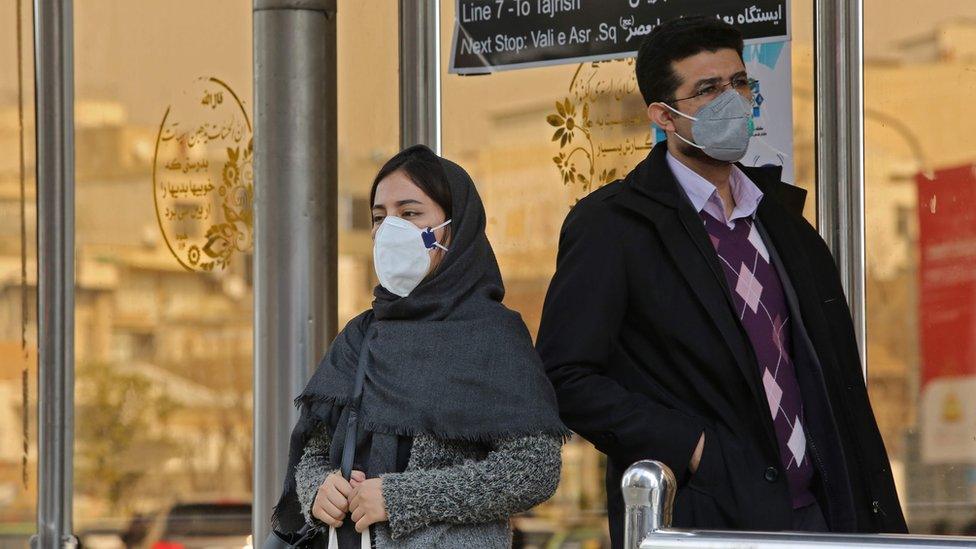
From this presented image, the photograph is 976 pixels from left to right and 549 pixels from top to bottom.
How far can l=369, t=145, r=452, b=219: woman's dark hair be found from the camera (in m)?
3.33

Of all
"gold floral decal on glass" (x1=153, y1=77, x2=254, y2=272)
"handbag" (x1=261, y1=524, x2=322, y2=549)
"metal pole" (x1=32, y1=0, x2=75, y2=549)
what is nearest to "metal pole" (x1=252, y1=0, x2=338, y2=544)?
"gold floral decal on glass" (x1=153, y1=77, x2=254, y2=272)

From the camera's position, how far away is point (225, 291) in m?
6.51

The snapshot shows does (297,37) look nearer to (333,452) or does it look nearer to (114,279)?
(114,279)

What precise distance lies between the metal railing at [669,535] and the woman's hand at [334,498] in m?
1.02

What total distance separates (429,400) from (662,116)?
2.62 ft

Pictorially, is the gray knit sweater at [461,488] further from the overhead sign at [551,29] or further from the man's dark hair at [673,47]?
the overhead sign at [551,29]

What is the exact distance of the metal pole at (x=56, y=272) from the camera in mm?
6859

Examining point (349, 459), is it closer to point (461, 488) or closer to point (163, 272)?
point (461, 488)

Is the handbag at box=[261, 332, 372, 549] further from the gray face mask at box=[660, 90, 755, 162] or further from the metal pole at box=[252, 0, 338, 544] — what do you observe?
the metal pole at box=[252, 0, 338, 544]

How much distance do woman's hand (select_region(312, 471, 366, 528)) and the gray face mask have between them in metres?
0.98

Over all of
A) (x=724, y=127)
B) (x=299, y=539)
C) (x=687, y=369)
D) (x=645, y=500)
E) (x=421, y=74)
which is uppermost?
(x=421, y=74)

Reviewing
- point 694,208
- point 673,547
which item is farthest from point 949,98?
point 673,547

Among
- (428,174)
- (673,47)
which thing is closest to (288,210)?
(428,174)

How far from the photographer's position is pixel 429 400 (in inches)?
126
